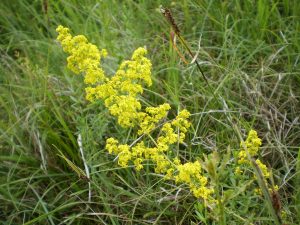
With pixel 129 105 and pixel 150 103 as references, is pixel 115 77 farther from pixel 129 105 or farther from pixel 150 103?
pixel 150 103

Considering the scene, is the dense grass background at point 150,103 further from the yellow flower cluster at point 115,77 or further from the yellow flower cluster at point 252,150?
the yellow flower cluster at point 115,77

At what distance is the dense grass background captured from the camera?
1.88 m

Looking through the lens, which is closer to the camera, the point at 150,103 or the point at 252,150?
the point at 252,150

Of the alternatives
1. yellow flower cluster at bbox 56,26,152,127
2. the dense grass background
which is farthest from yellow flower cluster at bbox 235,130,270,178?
yellow flower cluster at bbox 56,26,152,127

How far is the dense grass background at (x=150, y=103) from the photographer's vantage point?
188cm

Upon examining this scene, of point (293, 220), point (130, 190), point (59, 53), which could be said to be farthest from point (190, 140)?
point (59, 53)

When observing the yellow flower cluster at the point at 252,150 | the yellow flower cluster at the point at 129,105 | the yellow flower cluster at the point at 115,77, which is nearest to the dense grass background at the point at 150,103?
the yellow flower cluster at the point at 252,150

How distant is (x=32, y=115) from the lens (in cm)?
229

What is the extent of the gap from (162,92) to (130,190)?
0.55 m

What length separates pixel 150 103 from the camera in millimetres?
2234

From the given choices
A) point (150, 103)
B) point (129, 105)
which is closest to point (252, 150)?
point (129, 105)

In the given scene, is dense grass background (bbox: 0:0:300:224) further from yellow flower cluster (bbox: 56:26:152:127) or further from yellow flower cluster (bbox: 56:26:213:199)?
yellow flower cluster (bbox: 56:26:152:127)

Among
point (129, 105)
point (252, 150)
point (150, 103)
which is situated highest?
point (129, 105)

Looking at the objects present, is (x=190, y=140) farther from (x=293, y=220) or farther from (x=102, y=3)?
(x=102, y=3)
